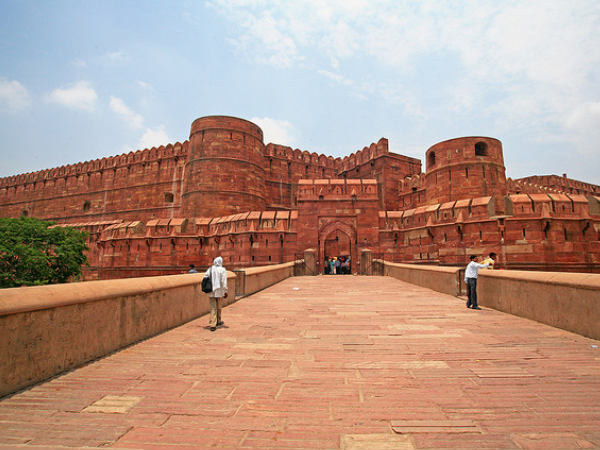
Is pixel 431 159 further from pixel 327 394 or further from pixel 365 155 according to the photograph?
pixel 327 394

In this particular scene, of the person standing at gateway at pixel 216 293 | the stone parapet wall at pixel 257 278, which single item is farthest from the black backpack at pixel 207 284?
the stone parapet wall at pixel 257 278

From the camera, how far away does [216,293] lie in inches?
186

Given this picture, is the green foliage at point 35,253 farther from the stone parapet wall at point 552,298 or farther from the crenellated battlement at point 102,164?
the stone parapet wall at point 552,298

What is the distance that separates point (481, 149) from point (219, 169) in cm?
1952

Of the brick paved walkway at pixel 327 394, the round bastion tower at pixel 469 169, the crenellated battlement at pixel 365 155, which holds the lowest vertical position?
Result: the brick paved walkway at pixel 327 394

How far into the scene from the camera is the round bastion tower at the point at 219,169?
2667 cm

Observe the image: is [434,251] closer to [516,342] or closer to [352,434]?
[516,342]

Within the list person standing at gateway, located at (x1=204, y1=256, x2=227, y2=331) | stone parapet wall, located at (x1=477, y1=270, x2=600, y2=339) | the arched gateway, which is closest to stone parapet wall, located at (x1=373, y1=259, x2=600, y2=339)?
stone parapet wall, located at (x1=477, y1=270, x2=600, y2=339)

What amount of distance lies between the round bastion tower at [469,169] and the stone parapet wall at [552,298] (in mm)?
17129

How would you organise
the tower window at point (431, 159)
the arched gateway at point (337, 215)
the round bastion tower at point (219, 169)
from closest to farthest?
1. the arched gateway at point (337, 215)
2. the tower window at point (431, 159)
3. the round bastion tower at point (219, 169)

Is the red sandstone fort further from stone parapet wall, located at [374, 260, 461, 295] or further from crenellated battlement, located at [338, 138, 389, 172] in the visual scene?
stone parapet wall, located at [374, 260, 461, 295]

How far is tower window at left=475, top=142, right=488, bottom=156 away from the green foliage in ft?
88.7

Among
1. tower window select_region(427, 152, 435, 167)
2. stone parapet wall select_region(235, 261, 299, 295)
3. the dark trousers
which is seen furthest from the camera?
tower window select_region(427, 152, 435, 167)

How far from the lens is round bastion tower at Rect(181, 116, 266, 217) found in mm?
26672
